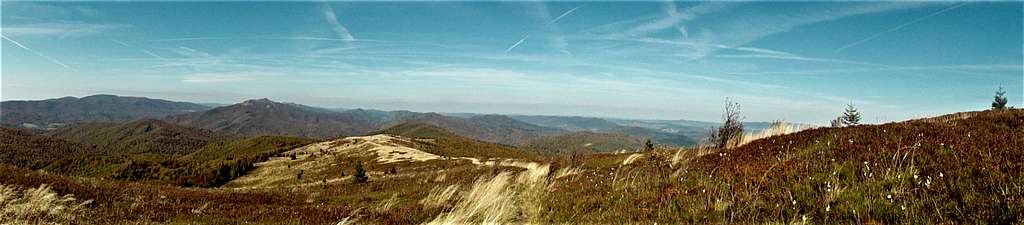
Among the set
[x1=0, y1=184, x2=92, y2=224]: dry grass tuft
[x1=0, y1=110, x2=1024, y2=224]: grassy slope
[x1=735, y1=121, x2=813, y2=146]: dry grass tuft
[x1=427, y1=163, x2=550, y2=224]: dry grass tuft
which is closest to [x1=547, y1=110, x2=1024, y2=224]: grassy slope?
[x1=0, y1=110, x2=1024, y2=224]: grassy slope

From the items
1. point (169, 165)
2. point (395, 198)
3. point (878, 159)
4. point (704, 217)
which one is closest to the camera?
point (704, 217)

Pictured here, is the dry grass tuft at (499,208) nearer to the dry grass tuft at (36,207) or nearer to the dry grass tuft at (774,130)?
the dry grass tuft at (36,207)

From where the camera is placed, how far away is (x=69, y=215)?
391 inches

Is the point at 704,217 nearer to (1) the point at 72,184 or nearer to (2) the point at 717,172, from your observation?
(2) the point at 717,172

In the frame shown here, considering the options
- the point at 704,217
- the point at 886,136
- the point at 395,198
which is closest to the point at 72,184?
the point at 395,198

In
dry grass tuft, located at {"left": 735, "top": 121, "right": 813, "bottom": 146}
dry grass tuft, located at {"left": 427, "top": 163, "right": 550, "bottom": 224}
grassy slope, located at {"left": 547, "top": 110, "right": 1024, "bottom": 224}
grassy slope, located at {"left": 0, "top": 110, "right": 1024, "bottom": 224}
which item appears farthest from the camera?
dry grass tuft, located at {"left": 735, "top": 121, "right": 813, "bottom": 146}

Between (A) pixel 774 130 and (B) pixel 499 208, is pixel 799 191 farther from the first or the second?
(A) pixel 774 130

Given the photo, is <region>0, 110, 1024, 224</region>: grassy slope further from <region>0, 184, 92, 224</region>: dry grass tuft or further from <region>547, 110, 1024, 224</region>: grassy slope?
<region>0, 184, 92, 224</region>: dry grass tuft

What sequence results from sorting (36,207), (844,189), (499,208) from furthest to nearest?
(36,207)
(499,208)
(844,189)

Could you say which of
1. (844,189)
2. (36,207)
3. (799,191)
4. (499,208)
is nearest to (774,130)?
(799,191)

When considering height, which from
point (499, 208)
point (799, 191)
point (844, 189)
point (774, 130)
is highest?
point (774, 130)

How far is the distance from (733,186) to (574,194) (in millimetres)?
3578

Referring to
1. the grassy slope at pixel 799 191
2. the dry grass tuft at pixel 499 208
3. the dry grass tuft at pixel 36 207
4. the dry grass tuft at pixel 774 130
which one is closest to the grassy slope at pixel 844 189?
the grassy slope at pixel 799 191

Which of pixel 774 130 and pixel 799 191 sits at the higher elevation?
pixel 774 130
